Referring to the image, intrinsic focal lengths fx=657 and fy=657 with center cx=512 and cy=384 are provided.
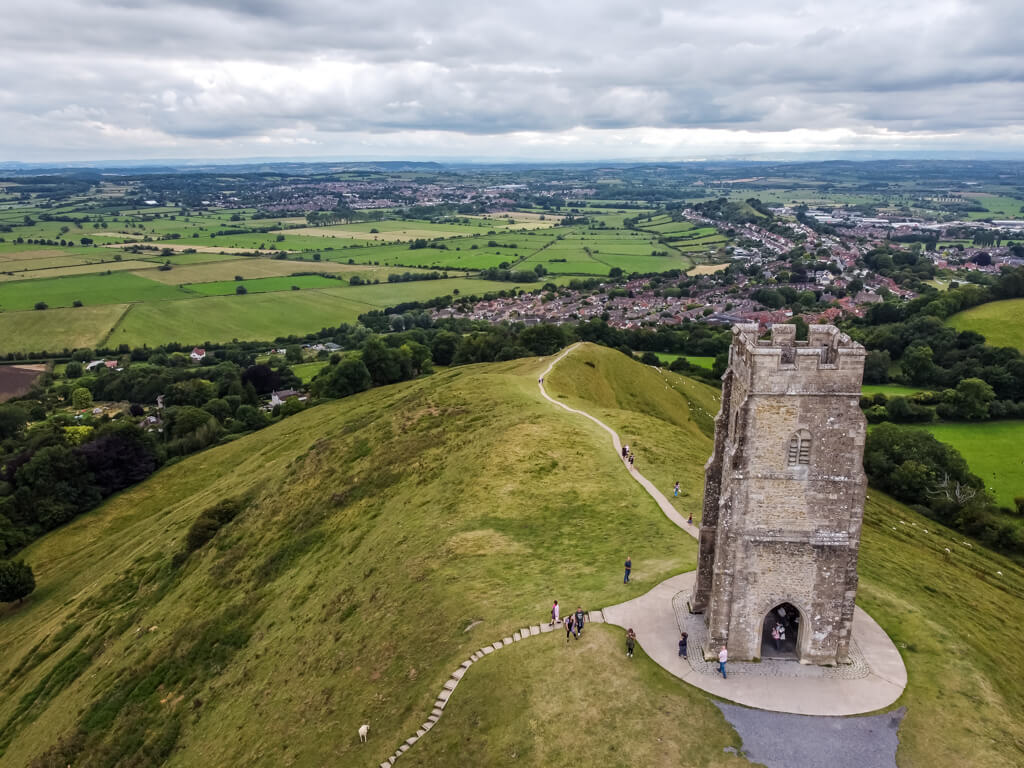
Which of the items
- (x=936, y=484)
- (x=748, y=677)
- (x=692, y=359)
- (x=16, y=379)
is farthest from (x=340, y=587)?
(x=16, y=379)

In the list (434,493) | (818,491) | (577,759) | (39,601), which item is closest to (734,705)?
(577,759)

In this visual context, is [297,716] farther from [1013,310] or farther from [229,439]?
[1013,310]

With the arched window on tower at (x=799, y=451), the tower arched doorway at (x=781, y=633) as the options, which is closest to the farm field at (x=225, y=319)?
the tower arched doorway at (x=781, y=633)

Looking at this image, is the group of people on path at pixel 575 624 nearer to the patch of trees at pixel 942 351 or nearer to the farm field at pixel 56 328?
the patch of trees at pixel 942 351

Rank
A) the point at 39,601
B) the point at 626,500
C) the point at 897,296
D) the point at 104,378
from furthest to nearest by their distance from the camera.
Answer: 1. the point at 897,296
2. the point at 104,378
3. the point at 39,601
4. the point at 626,500

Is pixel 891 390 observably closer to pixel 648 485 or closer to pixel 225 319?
pixel 648 485

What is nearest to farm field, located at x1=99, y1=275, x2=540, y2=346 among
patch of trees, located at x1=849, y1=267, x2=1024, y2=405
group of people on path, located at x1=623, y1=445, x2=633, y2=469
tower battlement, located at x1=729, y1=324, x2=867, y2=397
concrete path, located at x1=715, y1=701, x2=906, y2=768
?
patch of trees, located at x1=849, y1=267, x2=1024, y2=405
